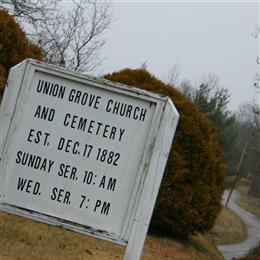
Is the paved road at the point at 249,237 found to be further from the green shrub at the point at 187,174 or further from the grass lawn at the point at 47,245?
the grass lawn at the point at 47,245

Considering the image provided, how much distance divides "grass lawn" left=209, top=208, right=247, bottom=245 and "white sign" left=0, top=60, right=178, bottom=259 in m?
25.0

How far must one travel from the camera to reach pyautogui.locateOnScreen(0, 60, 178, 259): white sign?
4.37m

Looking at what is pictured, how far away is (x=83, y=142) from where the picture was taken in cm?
439

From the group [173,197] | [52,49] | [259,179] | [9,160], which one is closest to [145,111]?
[9,160]

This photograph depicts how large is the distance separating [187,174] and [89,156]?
21.7 feet

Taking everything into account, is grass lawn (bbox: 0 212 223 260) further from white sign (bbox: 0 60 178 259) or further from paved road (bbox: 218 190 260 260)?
paved road (bbox: 218 190 260 260)

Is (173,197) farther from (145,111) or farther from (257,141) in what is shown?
(257,141)

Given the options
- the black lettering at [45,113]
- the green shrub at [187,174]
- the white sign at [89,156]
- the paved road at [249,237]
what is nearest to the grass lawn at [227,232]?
the paved road at [249,237]

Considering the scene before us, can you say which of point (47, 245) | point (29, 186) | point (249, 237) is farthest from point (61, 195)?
point (249, 237)

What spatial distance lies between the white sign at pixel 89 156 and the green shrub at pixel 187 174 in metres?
6.22

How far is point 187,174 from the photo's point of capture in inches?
427

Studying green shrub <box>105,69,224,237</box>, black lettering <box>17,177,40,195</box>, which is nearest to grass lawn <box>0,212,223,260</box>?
green shrub <box>105,69,224,237</box>

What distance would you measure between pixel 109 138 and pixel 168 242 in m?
6.79

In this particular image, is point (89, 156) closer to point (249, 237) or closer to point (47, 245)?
point (47, 245)
